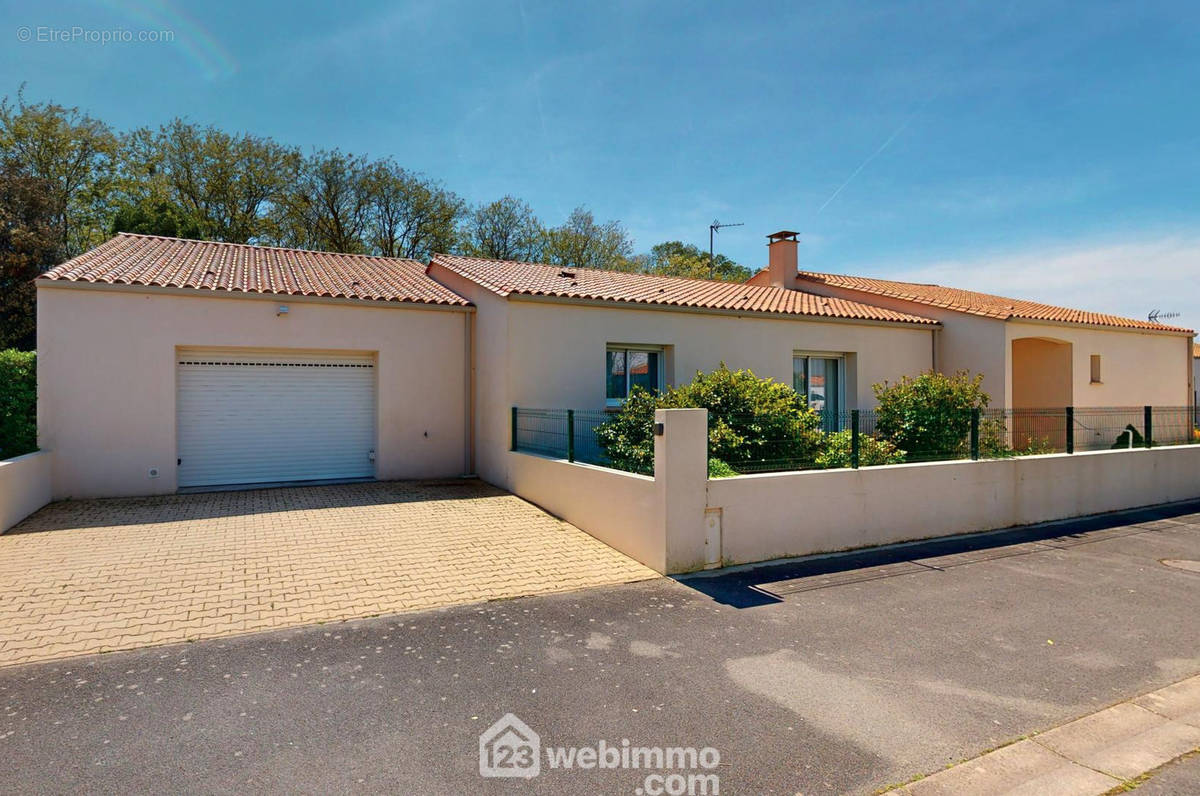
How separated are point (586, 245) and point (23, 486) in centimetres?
2701

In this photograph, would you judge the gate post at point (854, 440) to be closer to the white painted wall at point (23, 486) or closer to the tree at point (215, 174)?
the white painted wall at point (23, 486)

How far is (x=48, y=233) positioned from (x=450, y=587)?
2202 centimetres

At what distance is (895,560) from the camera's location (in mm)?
7340

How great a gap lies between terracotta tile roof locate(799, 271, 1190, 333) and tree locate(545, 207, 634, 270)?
1553cm


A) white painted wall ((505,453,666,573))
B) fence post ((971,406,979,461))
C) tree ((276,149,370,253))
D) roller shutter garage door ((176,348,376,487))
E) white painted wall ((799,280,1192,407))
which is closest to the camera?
white painted wall ((505,453,666,573))

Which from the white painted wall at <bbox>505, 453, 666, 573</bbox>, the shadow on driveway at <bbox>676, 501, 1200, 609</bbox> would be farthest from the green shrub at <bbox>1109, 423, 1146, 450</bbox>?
the white painted wall at <bbox>505, 453, 666, 573</bbox>

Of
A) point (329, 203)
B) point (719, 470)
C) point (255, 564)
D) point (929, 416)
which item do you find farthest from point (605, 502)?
point (329, 203)

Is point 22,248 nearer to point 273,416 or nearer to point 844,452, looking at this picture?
point 273,416

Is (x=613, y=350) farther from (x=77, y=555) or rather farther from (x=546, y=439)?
(x=77, y=555)

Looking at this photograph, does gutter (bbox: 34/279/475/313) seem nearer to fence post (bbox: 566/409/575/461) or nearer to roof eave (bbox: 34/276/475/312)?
roof eave (bbox: 34/276/475/312)

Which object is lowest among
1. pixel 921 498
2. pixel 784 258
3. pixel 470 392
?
pixel 921 498

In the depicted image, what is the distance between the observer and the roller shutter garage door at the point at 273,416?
10859mm

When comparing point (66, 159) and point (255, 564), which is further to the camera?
point (66, 159)

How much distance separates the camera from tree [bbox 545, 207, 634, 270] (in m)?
32.1
